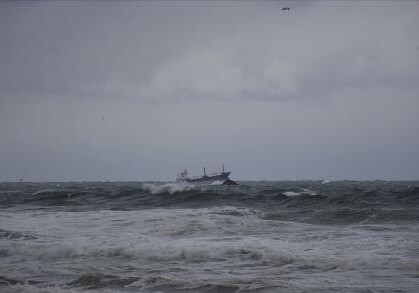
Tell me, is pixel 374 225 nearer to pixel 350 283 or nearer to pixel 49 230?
pixel 350 283

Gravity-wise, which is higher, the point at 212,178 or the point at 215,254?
the point at 212,178

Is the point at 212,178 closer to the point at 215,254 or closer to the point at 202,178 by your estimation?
the point at 202,178

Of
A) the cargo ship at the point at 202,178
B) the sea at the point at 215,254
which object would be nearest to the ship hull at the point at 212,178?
the cargo ship at the point at 202,178

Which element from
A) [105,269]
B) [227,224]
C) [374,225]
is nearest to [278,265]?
[105,269]

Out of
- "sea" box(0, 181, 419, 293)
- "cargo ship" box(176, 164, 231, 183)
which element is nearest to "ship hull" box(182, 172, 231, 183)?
"cargo ship" box(176, 164, 231, 183)

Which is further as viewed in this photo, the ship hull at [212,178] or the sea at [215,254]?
the ship hull at [212,178]

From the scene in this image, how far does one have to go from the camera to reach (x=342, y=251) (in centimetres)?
1057

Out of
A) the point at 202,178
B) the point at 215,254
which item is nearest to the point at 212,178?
the point at 202,178

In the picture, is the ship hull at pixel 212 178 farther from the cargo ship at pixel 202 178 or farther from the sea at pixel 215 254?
the sea at pixel 215 254

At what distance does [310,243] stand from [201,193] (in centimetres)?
2122

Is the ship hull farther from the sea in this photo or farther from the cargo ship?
the sea

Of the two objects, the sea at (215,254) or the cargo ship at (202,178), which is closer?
the sea at (215,254)

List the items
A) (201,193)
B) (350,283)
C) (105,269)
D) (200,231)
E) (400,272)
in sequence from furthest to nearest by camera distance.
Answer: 1. (201,193)
2. (200,231)
3. (105,269)
4. (400,272)
5. (350,283)

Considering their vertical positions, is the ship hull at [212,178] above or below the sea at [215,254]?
above
